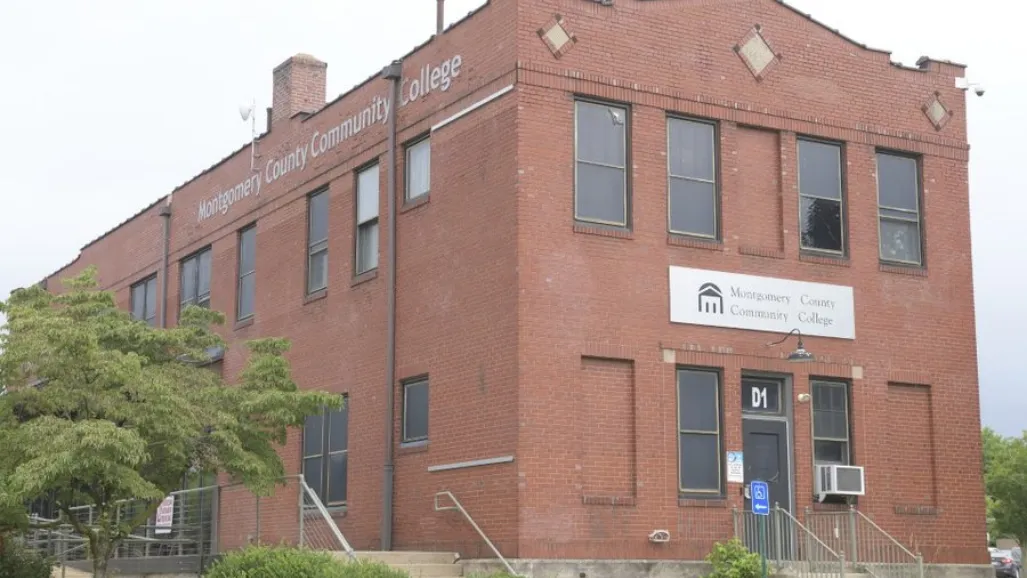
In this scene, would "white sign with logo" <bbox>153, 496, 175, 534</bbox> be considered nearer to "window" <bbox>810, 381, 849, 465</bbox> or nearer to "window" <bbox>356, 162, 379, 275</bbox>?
"window" <bbox>356, 162, 379, 275</bbox>

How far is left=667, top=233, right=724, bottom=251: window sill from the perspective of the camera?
22125 mm

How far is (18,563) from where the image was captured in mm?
→ 24516

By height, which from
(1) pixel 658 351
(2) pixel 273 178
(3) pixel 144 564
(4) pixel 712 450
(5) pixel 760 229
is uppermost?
(2) pixel 273 178

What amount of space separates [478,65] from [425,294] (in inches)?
145

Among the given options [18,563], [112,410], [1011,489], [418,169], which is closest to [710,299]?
[418,169]

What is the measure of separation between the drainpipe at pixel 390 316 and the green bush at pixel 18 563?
237 inches

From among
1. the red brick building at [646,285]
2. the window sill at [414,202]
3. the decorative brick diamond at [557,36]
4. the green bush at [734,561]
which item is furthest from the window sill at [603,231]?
the green bush at [734,561]

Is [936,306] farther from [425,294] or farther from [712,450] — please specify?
[425,294]

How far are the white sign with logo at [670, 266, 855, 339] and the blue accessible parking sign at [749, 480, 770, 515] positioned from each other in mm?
2809

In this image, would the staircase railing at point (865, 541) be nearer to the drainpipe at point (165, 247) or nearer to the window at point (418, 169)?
the window at point (418, 169)

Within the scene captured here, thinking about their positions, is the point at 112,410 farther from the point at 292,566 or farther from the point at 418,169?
the point at 418,169

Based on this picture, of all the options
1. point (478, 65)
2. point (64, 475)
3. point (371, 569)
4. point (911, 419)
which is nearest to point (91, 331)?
point (64, 475)

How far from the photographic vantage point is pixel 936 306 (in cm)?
2431

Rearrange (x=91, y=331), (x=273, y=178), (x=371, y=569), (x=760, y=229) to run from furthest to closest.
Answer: (x=273, y=178)
(x=760, y=229)
(x=91, y=331)
(x=371, y=569)
